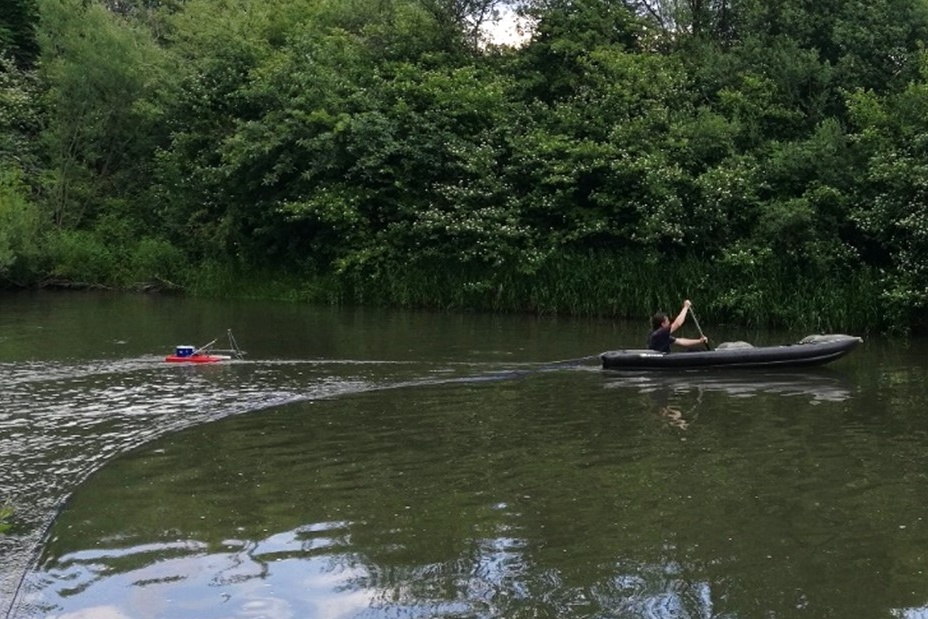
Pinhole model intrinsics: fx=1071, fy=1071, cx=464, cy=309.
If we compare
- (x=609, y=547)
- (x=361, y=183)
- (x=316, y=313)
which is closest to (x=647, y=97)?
(x=361, y=183)

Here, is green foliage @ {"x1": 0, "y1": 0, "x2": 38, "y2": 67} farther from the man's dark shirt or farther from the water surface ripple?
the man's dark shirt

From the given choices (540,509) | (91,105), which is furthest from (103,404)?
(91,105)

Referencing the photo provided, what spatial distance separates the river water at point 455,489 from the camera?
727cm

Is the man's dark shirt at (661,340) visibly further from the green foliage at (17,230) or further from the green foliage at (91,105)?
the green foliage at (91,105)

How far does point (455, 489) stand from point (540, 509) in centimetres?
97

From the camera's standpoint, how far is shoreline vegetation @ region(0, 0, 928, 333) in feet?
79.2

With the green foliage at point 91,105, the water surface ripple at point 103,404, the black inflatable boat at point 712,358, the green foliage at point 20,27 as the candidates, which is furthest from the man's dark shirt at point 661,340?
the green foliage at point 20,27

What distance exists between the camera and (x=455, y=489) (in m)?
9.76

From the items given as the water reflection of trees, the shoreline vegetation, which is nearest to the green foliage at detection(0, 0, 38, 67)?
the shoreline vegetation

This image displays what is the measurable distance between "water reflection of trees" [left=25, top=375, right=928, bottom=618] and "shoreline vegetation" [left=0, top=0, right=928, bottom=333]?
11721mm

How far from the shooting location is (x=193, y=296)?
108 feet

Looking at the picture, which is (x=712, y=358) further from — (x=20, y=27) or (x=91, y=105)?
(x=20, y=27)

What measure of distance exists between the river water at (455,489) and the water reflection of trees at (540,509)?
3cm

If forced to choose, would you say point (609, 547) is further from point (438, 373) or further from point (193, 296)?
point (193, 296)
